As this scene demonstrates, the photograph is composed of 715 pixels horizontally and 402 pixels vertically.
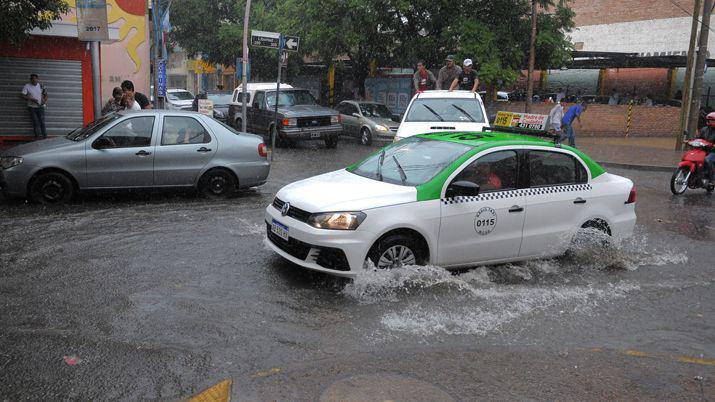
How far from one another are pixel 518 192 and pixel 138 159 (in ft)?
Result: 19.0

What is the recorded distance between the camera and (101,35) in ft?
38.3

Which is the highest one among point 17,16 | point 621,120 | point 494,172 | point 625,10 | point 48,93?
point 625,10

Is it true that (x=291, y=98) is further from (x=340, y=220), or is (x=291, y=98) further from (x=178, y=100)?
(x=340, y=220)

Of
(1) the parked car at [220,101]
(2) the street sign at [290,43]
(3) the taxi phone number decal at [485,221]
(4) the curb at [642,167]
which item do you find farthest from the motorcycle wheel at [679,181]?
(1) the parked car at [220,101]

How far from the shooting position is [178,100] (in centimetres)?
3125

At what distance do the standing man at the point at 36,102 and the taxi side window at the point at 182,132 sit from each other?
25.3 feet

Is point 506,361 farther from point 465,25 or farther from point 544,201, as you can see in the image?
point 465,25

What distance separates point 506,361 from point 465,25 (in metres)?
19.4

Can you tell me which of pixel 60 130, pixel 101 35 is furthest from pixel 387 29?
Answer: pixel 101 35

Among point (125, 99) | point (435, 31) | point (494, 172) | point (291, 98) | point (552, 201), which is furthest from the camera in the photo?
point (435, 31)

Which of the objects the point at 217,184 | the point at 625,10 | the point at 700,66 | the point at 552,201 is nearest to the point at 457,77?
the point at 217,184

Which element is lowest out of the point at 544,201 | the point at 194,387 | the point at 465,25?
the point at 194,387

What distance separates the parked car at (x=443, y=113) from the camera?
505 inches

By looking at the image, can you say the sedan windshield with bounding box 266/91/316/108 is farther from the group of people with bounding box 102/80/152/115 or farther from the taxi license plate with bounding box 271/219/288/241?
the taxi license plate with bounding box 271/219/288/241
